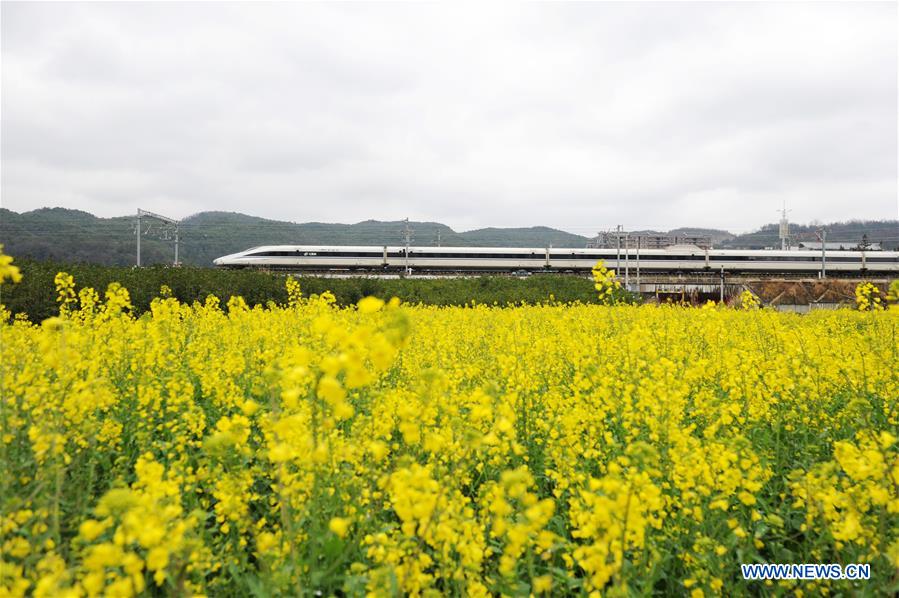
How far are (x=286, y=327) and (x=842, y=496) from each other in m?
5.55

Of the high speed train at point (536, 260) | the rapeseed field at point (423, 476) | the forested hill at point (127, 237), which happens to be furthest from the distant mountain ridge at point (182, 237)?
the rapeseed field at point (423, 476)

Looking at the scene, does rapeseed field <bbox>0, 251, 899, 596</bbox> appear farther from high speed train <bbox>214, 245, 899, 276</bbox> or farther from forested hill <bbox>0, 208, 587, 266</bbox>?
high speed train <bbox>214, 245, 899, 276</bbox>

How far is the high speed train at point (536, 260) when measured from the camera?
39438 millimetres

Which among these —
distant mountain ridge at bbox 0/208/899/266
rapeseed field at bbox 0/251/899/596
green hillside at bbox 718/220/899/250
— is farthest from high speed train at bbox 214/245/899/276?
green hillside at bbox 718/220/899/250

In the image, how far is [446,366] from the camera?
13.5ft

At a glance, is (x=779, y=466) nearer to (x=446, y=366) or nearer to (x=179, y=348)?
(x=446, y=366)

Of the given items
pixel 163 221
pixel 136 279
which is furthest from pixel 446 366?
pixel 163 221

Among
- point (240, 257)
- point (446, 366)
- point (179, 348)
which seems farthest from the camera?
point (240, 257)

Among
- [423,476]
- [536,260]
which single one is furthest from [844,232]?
[423,476]

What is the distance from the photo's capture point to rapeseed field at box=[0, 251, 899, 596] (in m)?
1.46

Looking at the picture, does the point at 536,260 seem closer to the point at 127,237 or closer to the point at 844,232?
the point at 127,237

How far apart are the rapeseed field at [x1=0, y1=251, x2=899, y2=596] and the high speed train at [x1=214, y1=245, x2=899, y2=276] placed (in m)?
35.3

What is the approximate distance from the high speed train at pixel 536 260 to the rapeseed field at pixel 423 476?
35.3m

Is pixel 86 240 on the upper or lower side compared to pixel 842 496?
upper
